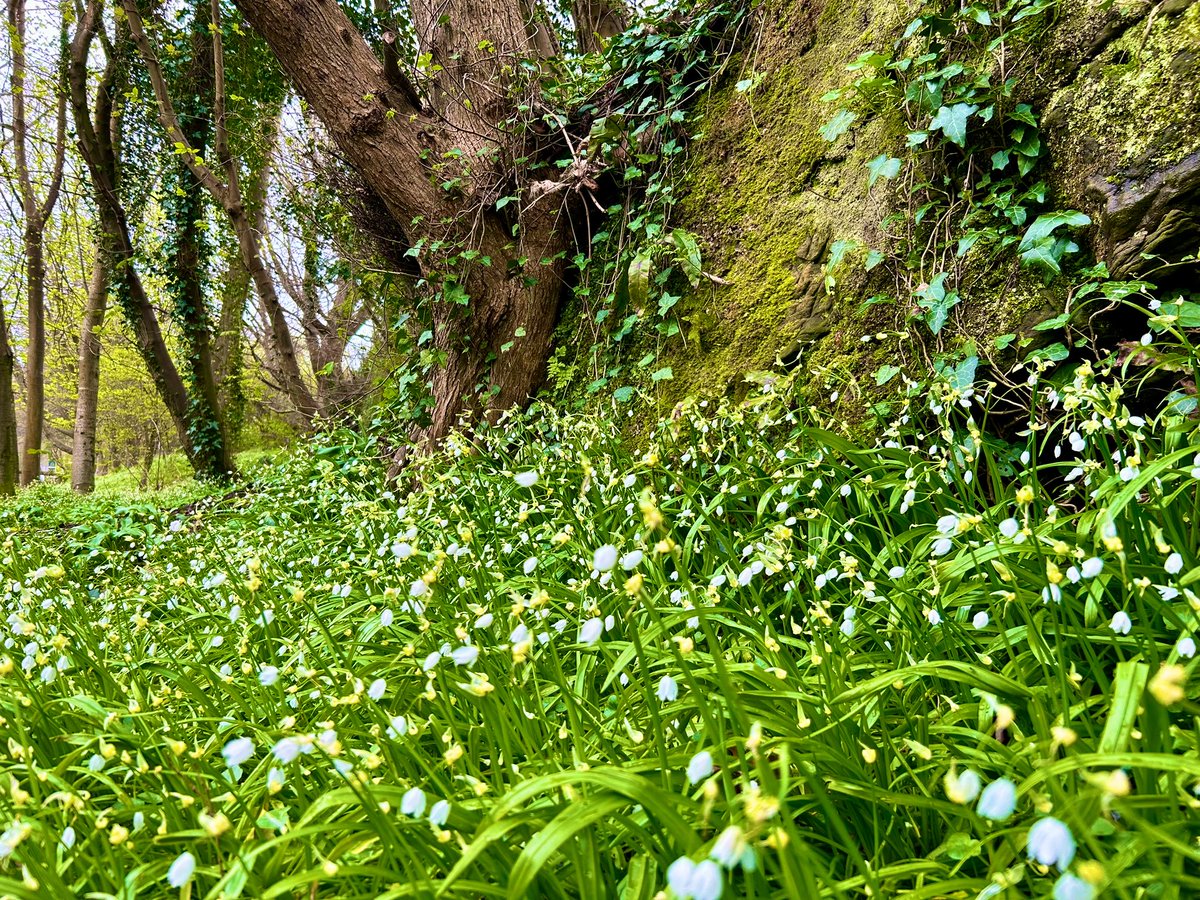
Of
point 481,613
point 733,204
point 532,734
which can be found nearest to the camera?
point 532,734

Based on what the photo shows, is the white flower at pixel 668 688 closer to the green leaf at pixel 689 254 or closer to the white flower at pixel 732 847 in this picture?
the white flower at pixel 732 847

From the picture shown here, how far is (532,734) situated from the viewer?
1.39 meters

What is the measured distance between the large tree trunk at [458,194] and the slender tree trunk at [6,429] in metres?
9.83

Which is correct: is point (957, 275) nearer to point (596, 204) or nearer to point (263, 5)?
point (596, 204)

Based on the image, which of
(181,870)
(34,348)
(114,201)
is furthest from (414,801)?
(34,348)

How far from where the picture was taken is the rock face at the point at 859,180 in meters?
2.12

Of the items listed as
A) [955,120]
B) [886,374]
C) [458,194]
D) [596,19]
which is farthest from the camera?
[596,19]

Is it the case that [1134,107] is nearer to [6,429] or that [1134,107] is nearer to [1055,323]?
[1055,323]

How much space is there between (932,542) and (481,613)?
4.11 ft

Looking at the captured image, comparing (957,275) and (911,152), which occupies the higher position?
(911,152)

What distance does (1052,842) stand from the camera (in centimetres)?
54

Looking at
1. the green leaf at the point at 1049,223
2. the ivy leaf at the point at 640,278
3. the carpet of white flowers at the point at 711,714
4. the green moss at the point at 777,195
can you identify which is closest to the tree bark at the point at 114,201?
the carpet of white flowers at the point at 711,714

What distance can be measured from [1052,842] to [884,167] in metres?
2.71

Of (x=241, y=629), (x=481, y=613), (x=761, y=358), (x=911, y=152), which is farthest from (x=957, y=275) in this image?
(x=241, y=629)
